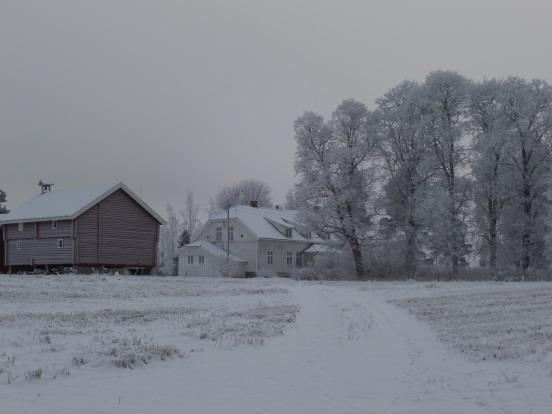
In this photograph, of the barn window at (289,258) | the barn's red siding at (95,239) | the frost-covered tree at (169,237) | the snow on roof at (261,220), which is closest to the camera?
the barn's red siding at (95,239)

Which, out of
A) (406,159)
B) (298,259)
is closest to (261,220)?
(298,259)

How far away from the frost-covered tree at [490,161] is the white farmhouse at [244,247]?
2019 centimetres

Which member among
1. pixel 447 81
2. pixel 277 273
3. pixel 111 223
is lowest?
pixel 277 273

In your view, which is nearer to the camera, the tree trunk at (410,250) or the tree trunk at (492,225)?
the tree trunk at (492,225)

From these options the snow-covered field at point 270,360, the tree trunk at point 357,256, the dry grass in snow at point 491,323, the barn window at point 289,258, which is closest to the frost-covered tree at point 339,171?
the tree trunk at point 357,256

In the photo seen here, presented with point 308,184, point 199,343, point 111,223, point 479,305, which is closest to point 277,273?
point 308,184

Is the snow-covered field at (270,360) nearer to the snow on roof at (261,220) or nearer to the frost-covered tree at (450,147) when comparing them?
the frost-covered tree at (450,147)

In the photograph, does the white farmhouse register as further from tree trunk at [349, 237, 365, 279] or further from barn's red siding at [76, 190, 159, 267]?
tree trunk at [349, 237, 365, 279]

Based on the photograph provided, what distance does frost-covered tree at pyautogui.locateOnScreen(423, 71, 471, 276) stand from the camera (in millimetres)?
51375

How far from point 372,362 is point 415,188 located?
44549 millimetres

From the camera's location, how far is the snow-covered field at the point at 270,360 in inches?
324

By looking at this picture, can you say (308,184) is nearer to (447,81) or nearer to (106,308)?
(447,81)

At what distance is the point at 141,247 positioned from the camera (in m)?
55.4

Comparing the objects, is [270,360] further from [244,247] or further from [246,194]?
[246,194]
